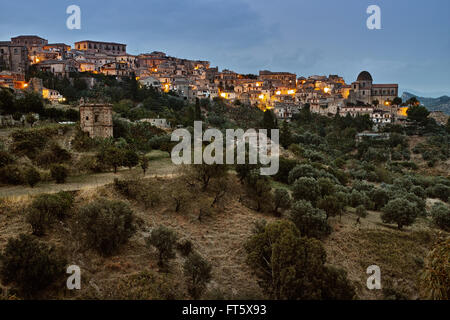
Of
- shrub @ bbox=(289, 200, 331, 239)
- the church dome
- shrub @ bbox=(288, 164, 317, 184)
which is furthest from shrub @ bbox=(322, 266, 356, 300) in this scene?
the church dome

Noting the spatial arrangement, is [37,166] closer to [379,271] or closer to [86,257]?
[86,257]

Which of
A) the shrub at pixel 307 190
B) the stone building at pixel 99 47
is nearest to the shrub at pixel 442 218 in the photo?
the shrub at pixel 307 190

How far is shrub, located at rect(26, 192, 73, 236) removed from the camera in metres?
11.7

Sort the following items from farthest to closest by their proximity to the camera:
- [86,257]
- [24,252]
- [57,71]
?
[57,71], [86,257], [24,252]

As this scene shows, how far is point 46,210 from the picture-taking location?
40.3 ft

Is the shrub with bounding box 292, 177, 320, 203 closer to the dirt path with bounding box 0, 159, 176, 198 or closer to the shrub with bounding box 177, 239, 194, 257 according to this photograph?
the dirt path with bounding box 0, 159, 176, 198

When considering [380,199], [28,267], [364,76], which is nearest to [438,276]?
[28,267]

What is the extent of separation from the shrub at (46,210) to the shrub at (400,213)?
17.1 m

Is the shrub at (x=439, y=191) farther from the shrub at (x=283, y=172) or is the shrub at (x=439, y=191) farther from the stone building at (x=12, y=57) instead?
the stone building at (x=12, y=57)

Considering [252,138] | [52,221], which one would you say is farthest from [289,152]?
[52,221]

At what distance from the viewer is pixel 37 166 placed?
18.8 metres

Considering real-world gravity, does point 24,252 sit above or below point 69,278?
above

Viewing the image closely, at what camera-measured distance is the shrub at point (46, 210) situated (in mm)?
11668
